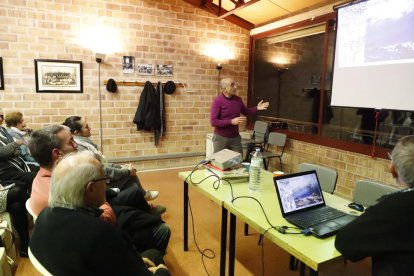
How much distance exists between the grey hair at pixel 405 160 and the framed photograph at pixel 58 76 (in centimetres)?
423

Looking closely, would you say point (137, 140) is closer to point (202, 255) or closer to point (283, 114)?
point (283, 114)

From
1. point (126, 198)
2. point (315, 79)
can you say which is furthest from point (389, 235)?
point (315, 79)

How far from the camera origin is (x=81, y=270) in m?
1.02

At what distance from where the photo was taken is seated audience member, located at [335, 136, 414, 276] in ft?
3.47

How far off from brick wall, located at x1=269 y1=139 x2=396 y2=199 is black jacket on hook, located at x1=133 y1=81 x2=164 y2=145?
2.17m

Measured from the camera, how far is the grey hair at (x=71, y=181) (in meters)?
1.14

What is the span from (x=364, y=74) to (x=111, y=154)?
371cm

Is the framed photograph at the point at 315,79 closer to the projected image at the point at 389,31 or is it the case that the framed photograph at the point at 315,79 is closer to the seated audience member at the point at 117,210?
the projected image at the point at 389,31

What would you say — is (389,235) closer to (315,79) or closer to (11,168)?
(11,168)

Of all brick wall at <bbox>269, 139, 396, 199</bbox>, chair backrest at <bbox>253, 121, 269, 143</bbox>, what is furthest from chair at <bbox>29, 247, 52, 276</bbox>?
chair backrest at <bbox>253, 121, 269, 143</bbox>

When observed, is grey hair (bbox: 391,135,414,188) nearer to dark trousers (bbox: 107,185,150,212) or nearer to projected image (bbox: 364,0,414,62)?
dark trousers (bbox: 107,185,150,212)

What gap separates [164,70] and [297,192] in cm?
372

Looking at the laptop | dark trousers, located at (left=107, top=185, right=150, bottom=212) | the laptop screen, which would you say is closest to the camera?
the laptop

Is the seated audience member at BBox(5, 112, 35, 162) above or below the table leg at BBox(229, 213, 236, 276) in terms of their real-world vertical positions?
above
